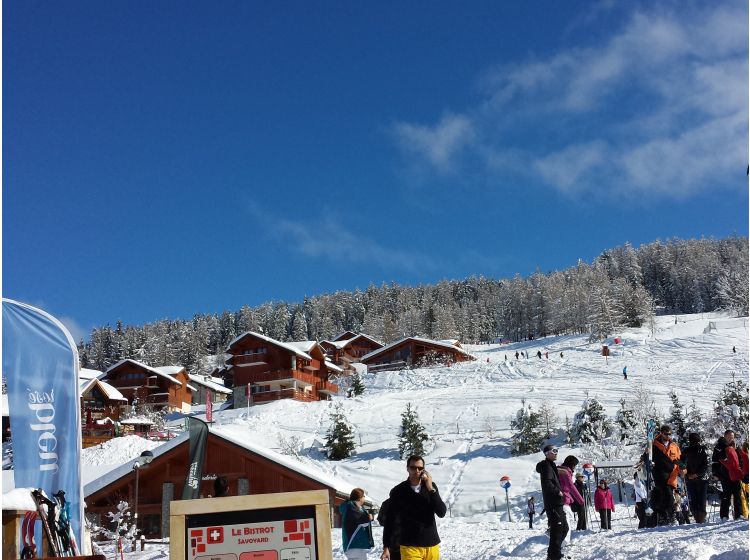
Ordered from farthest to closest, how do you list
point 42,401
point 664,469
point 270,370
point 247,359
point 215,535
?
point 247,359 < point 270,370 < point 664,469 < point 42,401 < point 215,535

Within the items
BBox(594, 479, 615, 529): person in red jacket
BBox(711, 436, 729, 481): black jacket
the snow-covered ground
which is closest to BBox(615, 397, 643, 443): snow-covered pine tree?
the snow-covered ground

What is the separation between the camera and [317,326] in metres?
130

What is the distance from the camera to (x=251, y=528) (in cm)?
412

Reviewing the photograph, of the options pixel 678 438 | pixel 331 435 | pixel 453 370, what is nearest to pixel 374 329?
pixel 453 370

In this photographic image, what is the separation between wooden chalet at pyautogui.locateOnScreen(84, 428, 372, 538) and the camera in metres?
23.1

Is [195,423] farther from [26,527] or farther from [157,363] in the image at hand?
[157,363]

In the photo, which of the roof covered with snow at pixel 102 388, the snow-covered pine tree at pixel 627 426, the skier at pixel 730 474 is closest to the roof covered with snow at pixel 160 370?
the roof covered with snow at pixel 102 388

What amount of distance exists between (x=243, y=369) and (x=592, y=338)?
3382cm

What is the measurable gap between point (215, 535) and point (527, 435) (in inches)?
1151

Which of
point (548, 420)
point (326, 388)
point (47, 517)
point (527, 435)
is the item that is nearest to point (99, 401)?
point (326, 388)

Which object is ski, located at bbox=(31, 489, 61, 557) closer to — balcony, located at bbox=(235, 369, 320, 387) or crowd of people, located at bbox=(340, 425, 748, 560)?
crowd of people, located at bbox=(340, 425, 748, 560)

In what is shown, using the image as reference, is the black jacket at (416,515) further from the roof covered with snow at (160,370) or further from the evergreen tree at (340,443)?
the roof covered with snow at (160,370)

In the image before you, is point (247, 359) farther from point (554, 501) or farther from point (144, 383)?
point (554, 501)

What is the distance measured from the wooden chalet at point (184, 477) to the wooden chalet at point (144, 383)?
39.7m
